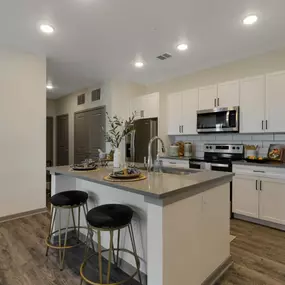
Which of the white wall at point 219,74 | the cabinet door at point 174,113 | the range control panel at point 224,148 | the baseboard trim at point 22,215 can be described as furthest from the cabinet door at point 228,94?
the baseboard trim at point 22,215

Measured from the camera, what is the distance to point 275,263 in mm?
2188

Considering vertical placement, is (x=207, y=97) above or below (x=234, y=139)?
above

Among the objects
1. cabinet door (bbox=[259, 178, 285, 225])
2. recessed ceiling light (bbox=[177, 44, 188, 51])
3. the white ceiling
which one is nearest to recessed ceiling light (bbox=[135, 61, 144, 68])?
the white ceiling

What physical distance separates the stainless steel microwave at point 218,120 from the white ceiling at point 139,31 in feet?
3.05

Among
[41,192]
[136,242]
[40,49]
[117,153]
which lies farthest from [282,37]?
[41,192]

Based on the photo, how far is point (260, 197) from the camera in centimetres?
314

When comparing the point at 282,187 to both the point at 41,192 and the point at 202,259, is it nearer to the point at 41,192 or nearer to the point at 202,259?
the point at 202,259

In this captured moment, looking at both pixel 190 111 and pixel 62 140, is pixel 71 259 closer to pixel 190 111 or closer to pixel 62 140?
pixel 190 111

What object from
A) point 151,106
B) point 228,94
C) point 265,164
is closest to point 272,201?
point 265,164

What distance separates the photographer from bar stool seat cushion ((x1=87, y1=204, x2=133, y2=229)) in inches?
63.9

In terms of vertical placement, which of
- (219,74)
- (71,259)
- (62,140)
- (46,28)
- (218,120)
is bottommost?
(71,259)

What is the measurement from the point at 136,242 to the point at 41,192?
7.93 ft

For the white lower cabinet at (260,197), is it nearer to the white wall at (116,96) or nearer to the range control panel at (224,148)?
the range control panel at (224,148)

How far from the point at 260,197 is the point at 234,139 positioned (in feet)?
4.03
